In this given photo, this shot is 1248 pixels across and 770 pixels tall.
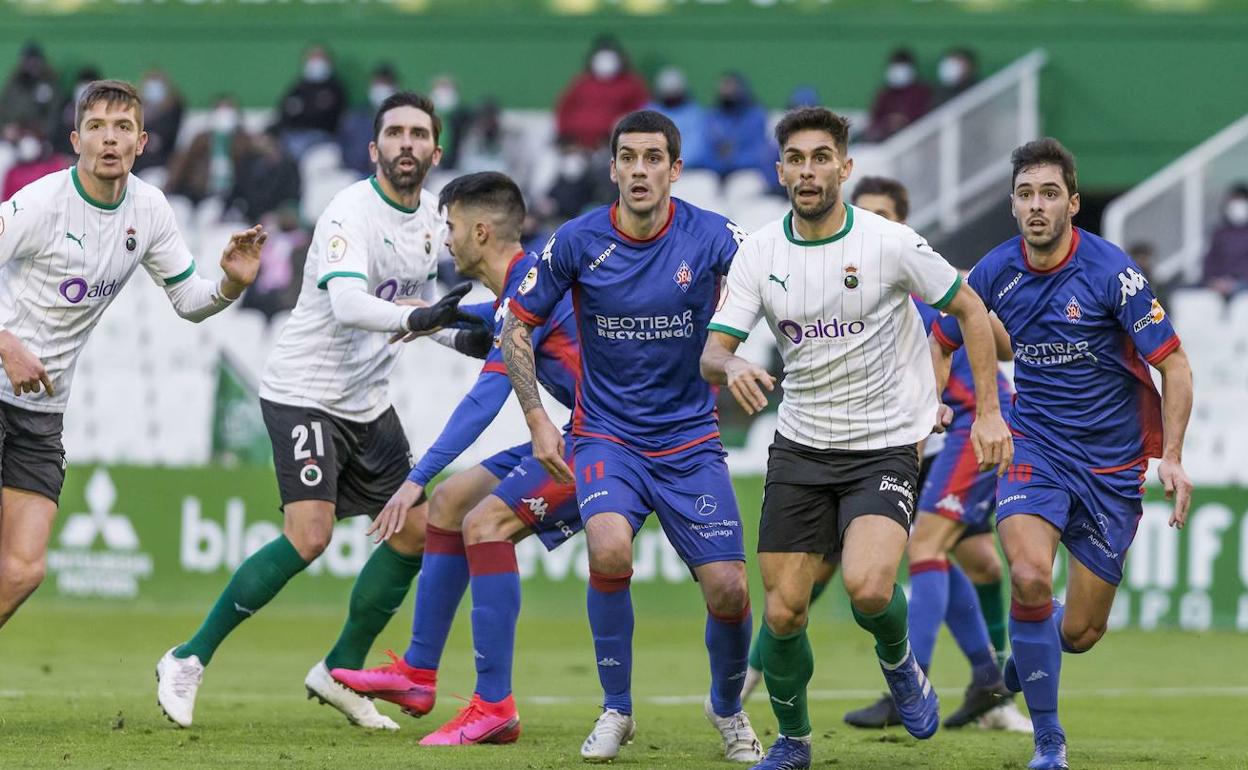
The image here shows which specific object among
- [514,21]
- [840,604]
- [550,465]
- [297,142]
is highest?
[514,21]

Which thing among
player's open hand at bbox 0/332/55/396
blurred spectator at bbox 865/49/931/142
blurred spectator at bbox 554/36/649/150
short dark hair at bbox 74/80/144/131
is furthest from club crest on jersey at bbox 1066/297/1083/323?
blurred spectator at bbox 554/36/649/150

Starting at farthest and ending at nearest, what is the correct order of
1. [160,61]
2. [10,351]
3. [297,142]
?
[160,61]
[297,142]
[10,351]

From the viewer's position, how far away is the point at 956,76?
20312 millimetres

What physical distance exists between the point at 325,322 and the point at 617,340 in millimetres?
1759

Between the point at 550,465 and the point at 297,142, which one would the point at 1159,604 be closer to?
the point at 550,465

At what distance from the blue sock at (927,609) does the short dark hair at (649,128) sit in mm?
2948

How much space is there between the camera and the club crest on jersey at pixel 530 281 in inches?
308

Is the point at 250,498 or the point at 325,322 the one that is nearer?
the point at 325,322

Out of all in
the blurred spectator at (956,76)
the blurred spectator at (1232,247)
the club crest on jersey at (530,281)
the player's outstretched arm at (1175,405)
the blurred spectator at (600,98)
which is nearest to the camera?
the player's outstretched arm at (1175,405)

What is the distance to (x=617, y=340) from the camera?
7.79 meters

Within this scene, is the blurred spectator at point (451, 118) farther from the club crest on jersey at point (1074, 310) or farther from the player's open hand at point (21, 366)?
the club crest on jersey at point (1074, 310)

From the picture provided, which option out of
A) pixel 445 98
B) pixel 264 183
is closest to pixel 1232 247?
pixel 445 98

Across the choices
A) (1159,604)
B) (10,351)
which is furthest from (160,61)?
(10,351)

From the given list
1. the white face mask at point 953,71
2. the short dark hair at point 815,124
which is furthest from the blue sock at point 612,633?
the white face mask at point 953,71
